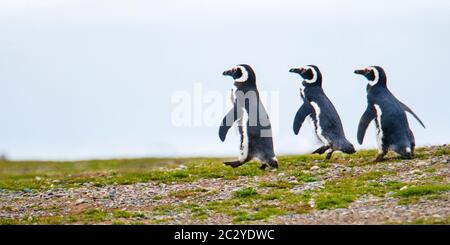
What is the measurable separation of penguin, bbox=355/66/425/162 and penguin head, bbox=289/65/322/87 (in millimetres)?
1003

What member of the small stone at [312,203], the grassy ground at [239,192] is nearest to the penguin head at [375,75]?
the grassy ground at [239,192]

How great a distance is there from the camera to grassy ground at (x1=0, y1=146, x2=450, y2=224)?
14125mm

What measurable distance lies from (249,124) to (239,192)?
244 cm

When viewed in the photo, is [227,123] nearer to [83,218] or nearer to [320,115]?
[320,115]

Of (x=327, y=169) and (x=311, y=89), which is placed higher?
(x=311, y=89)

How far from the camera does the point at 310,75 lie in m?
19.0

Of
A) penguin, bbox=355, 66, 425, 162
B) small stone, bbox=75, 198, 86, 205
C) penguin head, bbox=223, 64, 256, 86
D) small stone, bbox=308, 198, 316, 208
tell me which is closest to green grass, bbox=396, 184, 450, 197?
small stone, bbox=308, 198, 316, 208

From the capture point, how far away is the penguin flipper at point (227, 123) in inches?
709

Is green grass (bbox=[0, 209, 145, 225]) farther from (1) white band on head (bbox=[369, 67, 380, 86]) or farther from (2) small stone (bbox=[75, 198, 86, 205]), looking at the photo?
(1) white band on head (bbox=[369, 67, 380, 86])

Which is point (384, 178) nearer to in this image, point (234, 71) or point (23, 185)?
point (234, 71)

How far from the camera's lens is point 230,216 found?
46.1 ft

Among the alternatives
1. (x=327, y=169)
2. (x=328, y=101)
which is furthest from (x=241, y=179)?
(x=328, y=101)

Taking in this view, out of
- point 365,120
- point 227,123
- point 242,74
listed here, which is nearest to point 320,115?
point 365,120
